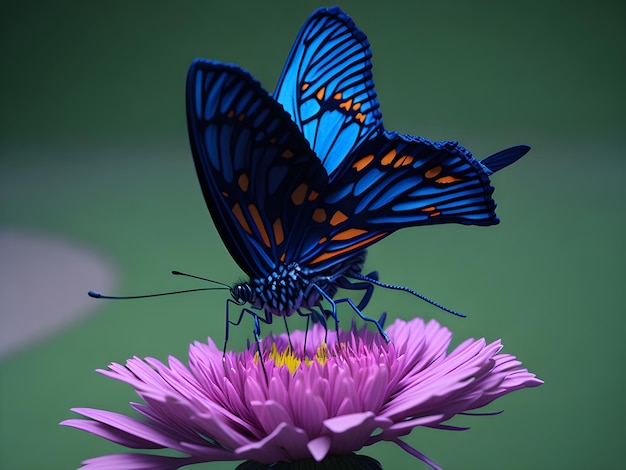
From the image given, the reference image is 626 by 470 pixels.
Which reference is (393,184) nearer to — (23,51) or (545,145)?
(545,145)

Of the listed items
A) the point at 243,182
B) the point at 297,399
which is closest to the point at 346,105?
the point at 243,182

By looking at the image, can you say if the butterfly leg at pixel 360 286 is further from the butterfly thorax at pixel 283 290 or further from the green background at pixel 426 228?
the green background at pixel 426 228

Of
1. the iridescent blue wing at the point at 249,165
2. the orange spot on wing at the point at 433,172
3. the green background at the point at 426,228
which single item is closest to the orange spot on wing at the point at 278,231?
the iridescent blue wing at the point at 249,165

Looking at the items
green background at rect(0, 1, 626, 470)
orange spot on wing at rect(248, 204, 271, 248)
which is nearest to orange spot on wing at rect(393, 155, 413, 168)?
orange spot on wing at rect(248, 204, 271, 248)

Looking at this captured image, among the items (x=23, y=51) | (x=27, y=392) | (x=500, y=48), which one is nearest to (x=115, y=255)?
(x=27, y=392)

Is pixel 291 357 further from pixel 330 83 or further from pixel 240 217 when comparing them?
pixel 330 83

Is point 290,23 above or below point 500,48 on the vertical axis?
above

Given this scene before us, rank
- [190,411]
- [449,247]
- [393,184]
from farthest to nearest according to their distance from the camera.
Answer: [449,247]
[393,184]
[190,411]
